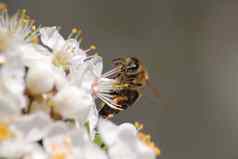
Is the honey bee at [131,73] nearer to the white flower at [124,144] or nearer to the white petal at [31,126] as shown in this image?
the white flower at [124,144]

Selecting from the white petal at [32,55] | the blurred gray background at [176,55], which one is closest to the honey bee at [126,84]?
the white petal at [32,55]

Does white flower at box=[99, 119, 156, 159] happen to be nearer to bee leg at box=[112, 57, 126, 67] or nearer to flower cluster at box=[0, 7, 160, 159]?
flower cluster at box=[0, 7, 160, 159]

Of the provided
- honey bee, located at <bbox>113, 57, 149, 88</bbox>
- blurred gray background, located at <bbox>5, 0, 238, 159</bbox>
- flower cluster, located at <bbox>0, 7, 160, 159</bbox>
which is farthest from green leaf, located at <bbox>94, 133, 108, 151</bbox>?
blurred gray background, located at <bbox>5, 0, 238, 159</bbox>

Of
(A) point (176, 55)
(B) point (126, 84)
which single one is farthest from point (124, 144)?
(A) point (176, 55)

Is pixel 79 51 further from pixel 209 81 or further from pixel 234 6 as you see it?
pixel 234 6

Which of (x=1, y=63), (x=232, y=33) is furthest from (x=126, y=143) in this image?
(x=232, y=33)

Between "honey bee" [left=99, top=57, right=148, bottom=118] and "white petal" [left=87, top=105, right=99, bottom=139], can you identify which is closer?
"white petal" [left=87, top=105, right=99, bottom=139]

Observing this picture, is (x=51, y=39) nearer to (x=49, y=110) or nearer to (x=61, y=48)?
(x=61, y=48)
